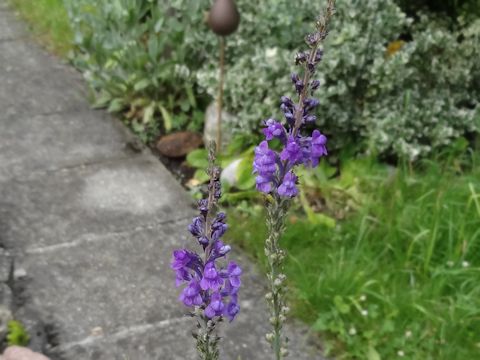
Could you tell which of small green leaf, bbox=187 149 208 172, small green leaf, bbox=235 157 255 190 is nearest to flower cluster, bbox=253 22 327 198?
small green leaf, bbox=235 157 255 190

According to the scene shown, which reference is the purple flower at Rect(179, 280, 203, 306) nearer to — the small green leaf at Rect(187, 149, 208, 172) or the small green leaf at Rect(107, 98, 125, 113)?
the small green leaf at Rect(187, 149, 208, 172)

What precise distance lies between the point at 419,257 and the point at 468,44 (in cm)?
156

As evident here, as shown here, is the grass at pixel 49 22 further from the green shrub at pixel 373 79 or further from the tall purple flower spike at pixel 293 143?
the tall purple flower spike at pixel 293 143

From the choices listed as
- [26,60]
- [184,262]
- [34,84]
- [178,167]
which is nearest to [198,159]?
[178,167]

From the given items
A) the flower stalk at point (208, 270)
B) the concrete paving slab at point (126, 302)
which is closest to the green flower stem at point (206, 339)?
the flower stalk at point (208, 270)

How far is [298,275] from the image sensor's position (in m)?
3.28

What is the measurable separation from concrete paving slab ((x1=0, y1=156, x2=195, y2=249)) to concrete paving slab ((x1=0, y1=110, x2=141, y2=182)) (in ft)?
0.38

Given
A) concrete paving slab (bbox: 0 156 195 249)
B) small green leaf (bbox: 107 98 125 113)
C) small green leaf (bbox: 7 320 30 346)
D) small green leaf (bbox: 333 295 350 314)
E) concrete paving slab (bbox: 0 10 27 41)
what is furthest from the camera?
concrete paving slab (bbox: 0 10 27 41)

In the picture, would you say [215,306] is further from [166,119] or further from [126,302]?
[166,119]

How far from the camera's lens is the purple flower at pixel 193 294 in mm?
1500

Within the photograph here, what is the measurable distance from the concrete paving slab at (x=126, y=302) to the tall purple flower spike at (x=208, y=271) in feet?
4.66

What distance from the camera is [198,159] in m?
4.25

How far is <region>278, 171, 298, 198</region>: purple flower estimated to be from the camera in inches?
61.8

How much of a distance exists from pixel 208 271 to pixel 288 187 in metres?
0.26
